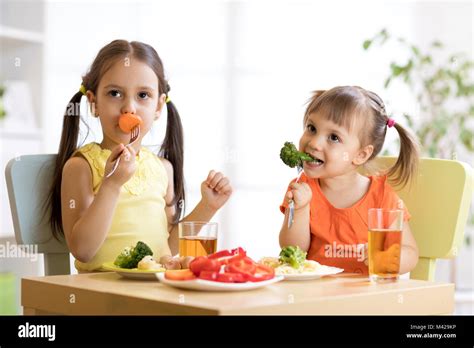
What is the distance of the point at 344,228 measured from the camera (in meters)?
2.08

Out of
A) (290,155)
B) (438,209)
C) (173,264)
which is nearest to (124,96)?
(290,155)

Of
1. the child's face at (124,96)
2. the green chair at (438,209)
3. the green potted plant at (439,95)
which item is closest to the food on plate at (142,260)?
the child's face at (124,96)

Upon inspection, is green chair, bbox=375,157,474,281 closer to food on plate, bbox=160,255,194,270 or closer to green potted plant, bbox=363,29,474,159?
food on plate, bbox=160,255,194,270

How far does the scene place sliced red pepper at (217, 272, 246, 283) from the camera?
139cm

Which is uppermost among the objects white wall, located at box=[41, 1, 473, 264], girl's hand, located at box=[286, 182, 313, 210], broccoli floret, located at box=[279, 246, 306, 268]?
white wall, located at box=[41, 1, 473, 264]

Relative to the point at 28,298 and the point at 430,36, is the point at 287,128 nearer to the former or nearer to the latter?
the point at 430,36

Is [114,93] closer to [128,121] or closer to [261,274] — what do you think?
[128,121]

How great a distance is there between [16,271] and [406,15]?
256 cm

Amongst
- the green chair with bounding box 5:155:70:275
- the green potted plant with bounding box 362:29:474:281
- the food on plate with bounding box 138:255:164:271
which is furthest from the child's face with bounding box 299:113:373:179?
the green potted plant with bounding box 362:29:474:281

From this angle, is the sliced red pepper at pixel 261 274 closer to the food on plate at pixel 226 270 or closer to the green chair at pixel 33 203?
the food on plate at pixel 226 270

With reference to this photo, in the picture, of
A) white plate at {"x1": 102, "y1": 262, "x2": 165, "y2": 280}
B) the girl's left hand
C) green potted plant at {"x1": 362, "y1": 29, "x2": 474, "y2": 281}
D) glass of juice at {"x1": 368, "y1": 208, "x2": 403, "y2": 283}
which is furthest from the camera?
green potted plant at {"x1": 362, "y1": 29, "x2": 474, "y2": 281}

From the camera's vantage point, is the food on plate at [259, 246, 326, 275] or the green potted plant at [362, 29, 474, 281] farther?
the green potted plant at [362, 29, 474, 281]

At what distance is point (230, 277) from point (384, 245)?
42cm

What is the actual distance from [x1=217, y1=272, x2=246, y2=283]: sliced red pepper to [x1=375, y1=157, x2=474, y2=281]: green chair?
2.79ft
